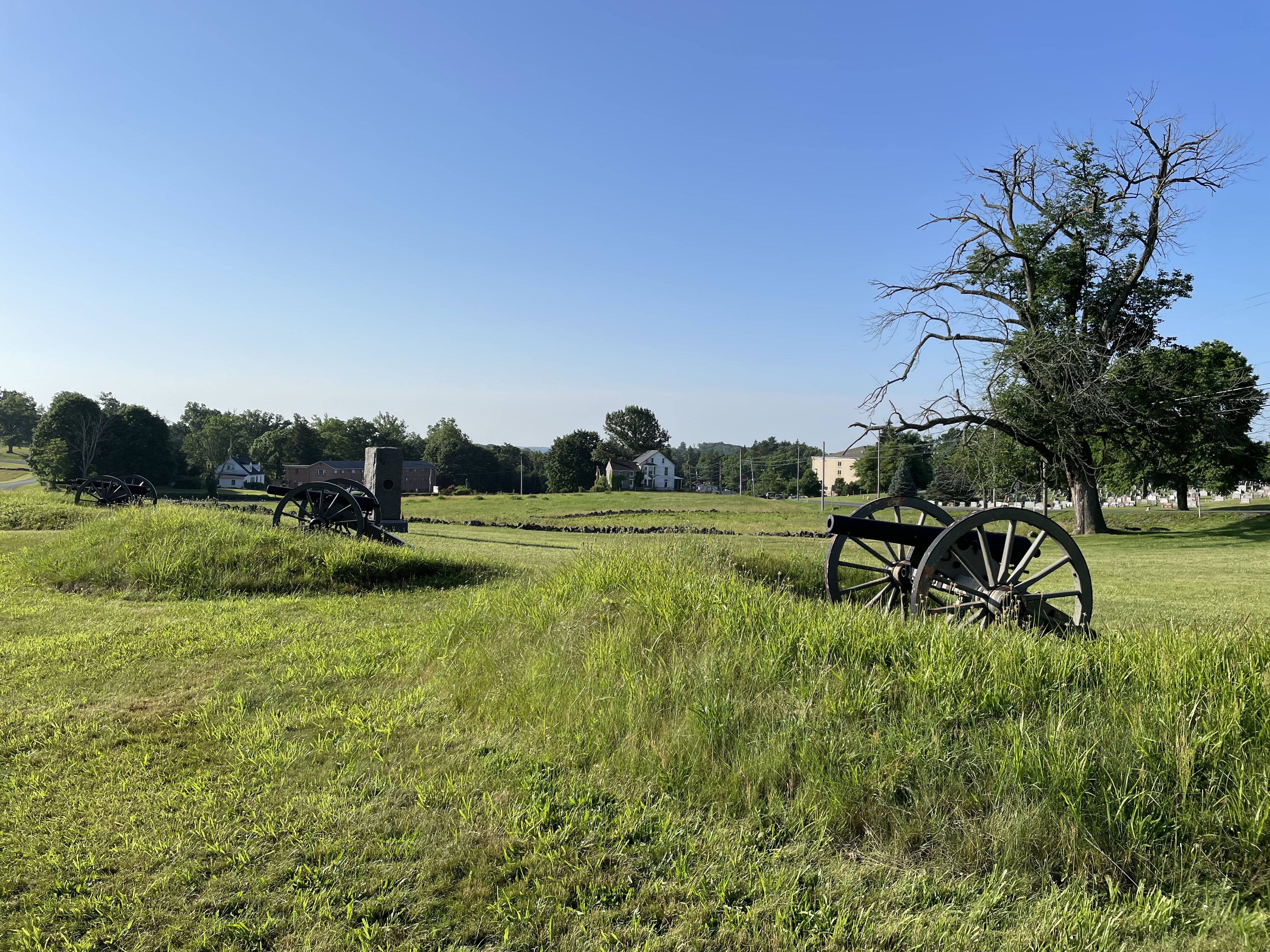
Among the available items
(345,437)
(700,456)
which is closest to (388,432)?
(345,437)

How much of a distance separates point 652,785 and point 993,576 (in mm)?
3891

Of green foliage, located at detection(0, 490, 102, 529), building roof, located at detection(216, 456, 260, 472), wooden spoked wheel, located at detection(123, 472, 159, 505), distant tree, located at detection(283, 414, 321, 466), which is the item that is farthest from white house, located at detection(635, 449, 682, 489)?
green foliage, located at detection(0, 490, 102, 529)

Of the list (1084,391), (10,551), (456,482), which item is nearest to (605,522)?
(1084,391)

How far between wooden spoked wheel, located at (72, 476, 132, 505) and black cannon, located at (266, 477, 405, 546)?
29.8ft

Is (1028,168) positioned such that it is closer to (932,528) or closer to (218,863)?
(932,528)

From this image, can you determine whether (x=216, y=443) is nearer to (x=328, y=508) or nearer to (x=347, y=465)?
(x=347, y=465)

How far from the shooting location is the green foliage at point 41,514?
1720 cm

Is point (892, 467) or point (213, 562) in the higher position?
point (892, 467)

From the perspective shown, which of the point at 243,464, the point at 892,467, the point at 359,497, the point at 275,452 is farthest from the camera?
the point at 243,464

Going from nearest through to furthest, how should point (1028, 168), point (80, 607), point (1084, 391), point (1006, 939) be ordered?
point (1006, 939) → point (80, 607) → point (1084, 391) → point (1028, 168)

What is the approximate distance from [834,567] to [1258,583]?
35.5ft

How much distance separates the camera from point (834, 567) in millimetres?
7652

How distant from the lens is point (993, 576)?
6.20 m

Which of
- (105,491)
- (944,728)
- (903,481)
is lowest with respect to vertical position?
(944,728)
